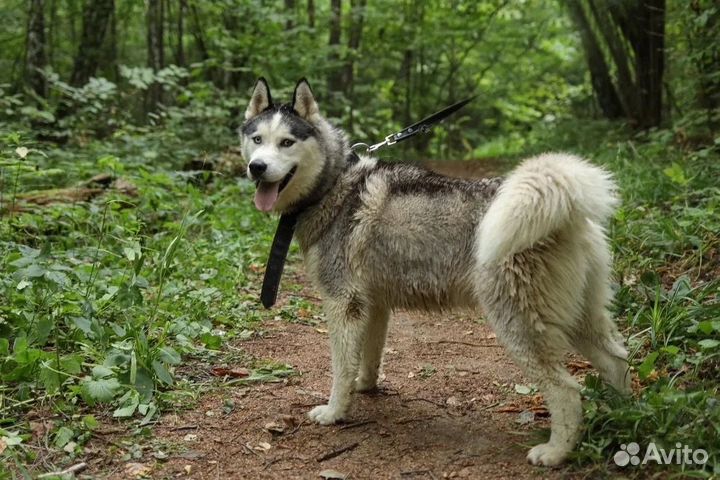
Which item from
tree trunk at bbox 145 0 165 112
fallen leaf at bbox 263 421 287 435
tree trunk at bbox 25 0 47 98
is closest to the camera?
fallen leaf at bbox 263 421 287 435

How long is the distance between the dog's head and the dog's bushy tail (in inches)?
53.3

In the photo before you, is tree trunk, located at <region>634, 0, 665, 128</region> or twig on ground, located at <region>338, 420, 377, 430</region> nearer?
twig on ground, located at <region>338, 420, 377, 430</region>

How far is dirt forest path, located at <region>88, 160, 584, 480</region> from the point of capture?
307 cm

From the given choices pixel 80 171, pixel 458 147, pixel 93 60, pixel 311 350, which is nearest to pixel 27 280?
pixel 311 350

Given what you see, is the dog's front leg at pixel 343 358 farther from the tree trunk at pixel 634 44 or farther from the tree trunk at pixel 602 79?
the tree trunk at pixel 602 79

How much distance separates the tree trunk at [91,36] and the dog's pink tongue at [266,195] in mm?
10535

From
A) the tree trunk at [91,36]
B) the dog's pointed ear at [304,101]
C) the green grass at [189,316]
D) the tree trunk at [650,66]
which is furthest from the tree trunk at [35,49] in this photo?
the tree trunk at [650,66]

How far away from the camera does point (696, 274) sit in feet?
14.9

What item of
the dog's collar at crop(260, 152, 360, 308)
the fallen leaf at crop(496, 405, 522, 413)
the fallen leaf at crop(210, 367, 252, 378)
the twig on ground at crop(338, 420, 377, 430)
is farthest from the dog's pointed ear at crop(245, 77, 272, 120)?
the fallen leaf at crop(496, 405, 522, 413)

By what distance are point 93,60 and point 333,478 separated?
487 inches

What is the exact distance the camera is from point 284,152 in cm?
383

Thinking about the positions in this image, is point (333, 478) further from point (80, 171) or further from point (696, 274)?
point (80, 171)

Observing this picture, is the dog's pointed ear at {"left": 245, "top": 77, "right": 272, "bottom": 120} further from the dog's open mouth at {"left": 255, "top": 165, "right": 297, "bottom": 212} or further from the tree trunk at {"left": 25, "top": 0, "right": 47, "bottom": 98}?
the tree trunk at {"left": 25, "top": 0, "right": 47, "bottom": 98}

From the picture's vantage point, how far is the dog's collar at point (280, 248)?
3939 mm
